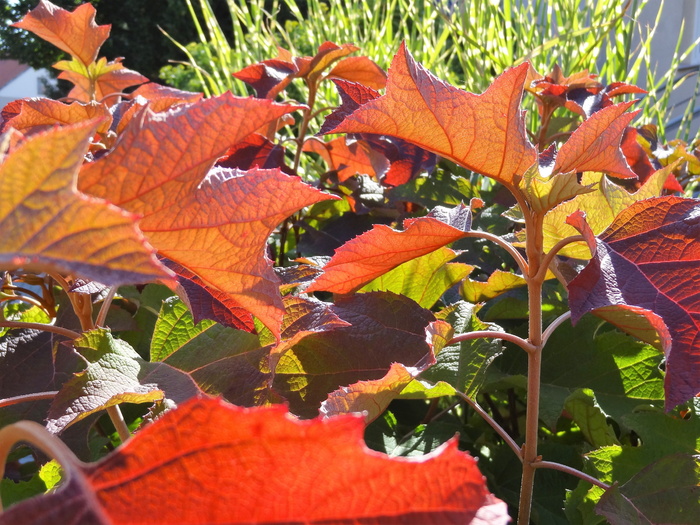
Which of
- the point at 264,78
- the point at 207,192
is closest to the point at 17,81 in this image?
the point at 264,78

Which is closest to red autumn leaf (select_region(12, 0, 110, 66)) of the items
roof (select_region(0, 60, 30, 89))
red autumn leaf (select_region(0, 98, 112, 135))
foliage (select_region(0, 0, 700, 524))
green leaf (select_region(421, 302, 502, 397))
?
foliage (select_region(0, 0, 700, 524))

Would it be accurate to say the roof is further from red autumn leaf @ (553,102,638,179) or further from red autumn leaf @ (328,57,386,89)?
red autumn leaf @ (553,102,638,179)

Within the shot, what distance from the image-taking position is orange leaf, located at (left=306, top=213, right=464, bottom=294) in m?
0.61

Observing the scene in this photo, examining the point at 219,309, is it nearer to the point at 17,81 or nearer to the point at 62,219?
the point at 62,219

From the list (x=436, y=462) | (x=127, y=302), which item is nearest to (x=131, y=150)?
(x=436, y=462)

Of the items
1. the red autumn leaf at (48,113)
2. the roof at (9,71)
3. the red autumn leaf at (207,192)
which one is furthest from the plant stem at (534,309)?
the roof at (9,71)

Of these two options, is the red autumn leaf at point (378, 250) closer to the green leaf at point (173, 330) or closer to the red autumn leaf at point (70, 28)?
the green leaf at point (173, 330)

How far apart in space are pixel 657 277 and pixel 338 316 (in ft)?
0.90

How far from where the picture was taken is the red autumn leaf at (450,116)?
58 centimetres

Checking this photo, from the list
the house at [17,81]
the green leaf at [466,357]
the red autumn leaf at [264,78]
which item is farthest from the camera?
the house at [17,81]

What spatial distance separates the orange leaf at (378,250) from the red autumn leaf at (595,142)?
0.12m

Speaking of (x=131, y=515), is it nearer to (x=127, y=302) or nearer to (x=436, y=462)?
(x=436, y=462)

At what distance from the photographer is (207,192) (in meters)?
0.45

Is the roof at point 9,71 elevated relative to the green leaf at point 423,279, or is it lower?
lower
